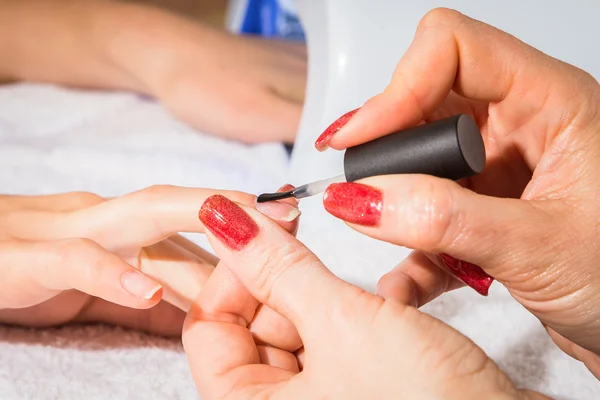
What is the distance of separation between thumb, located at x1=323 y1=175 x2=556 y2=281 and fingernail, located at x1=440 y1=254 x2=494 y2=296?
0.09 m

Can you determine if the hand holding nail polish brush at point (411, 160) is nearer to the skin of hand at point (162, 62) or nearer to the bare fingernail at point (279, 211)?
the bare fingernail at point (279, 211)

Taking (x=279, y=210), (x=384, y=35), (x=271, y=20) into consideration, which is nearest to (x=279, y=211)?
(x=279, y=210)

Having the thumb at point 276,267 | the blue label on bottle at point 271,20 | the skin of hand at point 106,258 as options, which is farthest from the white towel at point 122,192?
the blue label on bottle at point 271,20

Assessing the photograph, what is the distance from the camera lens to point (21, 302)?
0.59 metres

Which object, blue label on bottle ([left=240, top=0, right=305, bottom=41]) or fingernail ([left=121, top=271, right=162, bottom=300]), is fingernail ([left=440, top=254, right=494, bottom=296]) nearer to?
fingernail ([left=121, top=271, right=162, bottom=300])

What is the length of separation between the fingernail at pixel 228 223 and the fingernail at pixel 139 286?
80mm

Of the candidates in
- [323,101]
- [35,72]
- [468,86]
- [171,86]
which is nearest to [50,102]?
[35,72]

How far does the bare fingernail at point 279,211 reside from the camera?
0.52 metres

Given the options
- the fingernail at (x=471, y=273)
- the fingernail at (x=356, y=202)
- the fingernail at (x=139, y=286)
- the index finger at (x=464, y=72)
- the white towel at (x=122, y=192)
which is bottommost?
the white towel at (x=122, y=192)

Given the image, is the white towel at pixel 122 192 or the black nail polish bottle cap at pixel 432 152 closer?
the black nail polish bottle cap at pixel 432 152

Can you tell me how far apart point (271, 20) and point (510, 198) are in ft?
3.73

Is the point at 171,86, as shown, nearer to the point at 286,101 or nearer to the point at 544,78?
the point at 286,101

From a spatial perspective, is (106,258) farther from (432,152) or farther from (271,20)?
(271,20)

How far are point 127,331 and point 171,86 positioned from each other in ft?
1.41
